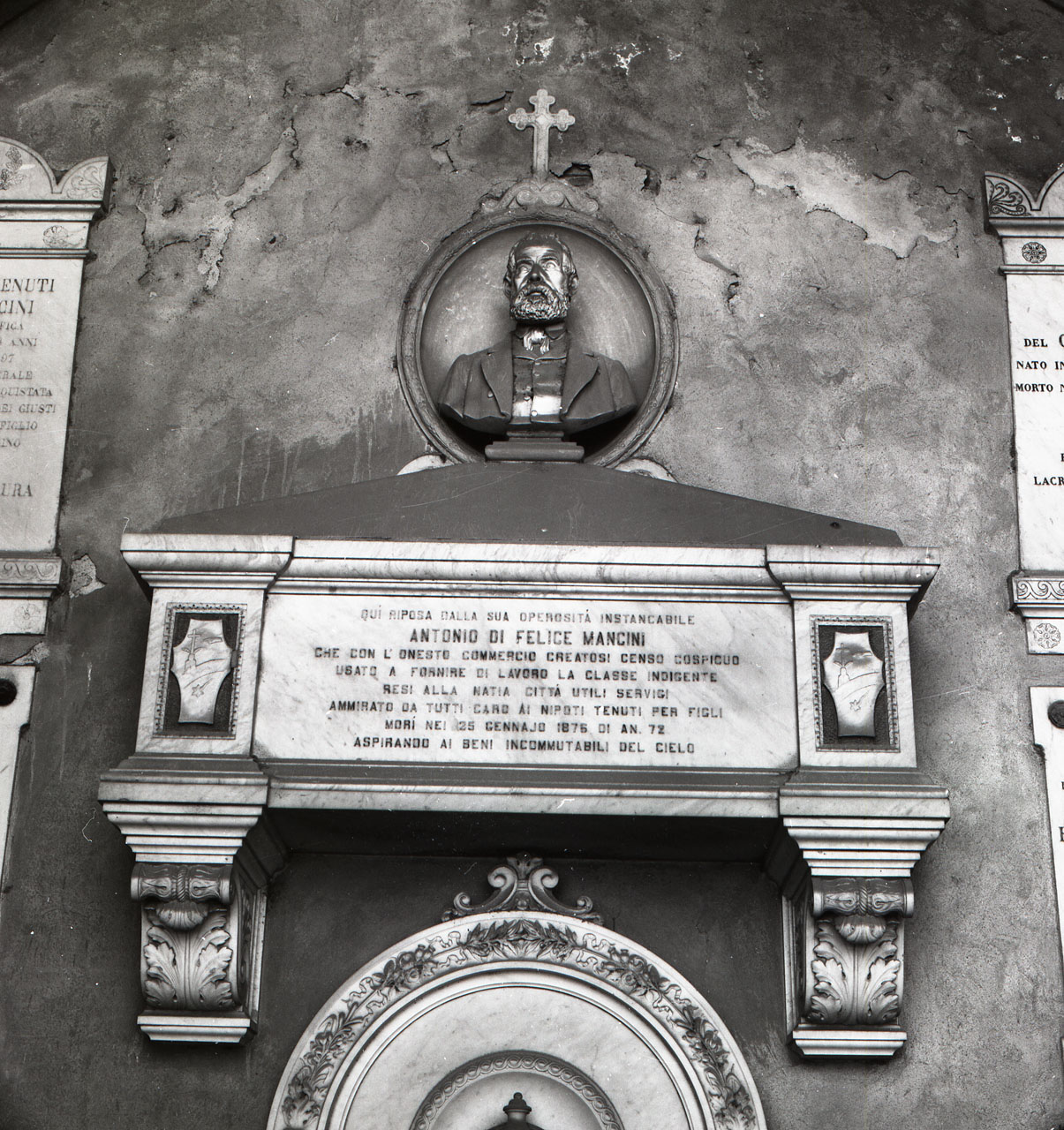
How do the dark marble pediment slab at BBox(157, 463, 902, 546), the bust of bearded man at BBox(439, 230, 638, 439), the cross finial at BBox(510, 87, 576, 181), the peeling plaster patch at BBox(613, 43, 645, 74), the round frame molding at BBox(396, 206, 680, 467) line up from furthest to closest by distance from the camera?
1. the peeling plaster patch at BBox(613, 43, 645, 74)
2. the cross finial at BBox(510, 87, 576, 181)
3. the round frame molding at BBox(396, 206, 680, 467)
4. the bust of bearded man at BBox(439, 230, 638, 439)
5. the dark marble pediment slab at BBox(157, 463, 902, 546)

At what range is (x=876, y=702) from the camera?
219 inches

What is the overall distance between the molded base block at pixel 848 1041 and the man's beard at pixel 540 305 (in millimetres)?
2920

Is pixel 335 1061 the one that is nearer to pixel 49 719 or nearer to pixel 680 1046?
pixel 680 1046

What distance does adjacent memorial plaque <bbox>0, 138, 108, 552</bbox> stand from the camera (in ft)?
21.2

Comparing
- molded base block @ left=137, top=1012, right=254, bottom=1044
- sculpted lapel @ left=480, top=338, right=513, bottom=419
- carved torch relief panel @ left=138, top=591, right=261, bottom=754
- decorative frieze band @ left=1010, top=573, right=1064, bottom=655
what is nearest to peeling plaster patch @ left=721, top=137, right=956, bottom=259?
sculpted lapel @ left=480, top=338, right=513, bottom=419

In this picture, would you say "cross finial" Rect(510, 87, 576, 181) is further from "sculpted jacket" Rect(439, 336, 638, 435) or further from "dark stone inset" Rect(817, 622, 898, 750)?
"dark stone inset" Rect(817, 622, 898, 750)

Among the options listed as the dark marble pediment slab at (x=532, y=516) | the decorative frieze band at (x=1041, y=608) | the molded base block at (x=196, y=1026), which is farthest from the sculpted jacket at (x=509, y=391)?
the molded base block at (x=196, y=1026)

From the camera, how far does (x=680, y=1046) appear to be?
5590 millimetres

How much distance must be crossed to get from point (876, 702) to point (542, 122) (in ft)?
9.94

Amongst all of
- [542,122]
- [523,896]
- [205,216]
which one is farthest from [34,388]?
[523,896]

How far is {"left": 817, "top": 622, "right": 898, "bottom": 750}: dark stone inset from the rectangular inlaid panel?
11cm

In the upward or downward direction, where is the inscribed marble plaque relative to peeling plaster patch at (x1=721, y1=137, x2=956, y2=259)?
downward

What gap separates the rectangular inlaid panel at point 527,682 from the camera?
5516 mm

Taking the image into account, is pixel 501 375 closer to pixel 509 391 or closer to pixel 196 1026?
pixel 509 391
